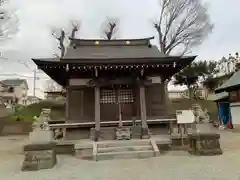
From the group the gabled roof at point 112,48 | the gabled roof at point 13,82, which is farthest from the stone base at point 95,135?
the gabled roof at point 13,82

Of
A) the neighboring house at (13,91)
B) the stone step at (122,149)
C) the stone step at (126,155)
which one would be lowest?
the stone step at (126,155)

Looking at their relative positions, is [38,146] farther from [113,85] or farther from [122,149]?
[113,85]

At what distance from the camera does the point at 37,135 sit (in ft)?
26.4

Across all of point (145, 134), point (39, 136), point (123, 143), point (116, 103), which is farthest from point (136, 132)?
point (39, 136)

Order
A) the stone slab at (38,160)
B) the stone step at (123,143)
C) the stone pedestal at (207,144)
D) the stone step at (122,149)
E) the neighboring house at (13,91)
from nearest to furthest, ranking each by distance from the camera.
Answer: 1. the stone slab at (38,160)
2. the stone pedestal at (207,144)
3. the stone step at (122,149)
4. the stone step at (123,143)
5. the neighboring house at (13,91)

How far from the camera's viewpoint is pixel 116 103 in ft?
39.2

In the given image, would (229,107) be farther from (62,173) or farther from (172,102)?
(62,173)

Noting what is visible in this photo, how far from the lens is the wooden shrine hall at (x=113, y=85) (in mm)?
10180

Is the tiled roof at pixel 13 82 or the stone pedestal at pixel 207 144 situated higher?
the tiled roof at pixel 13 82

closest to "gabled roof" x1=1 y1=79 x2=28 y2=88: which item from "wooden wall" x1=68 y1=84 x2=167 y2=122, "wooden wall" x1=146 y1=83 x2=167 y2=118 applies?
"wooden wall" x1=68 y1=84 x2=167 y2=122

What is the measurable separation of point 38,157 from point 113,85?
4.97 m

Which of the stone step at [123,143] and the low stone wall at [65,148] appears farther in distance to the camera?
the low stone wall at [65,148]

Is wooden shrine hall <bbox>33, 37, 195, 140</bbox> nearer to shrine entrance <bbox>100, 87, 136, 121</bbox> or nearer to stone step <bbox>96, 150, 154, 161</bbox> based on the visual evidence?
shrine entrance <bbox>100, 87, 136, 121</bbox>

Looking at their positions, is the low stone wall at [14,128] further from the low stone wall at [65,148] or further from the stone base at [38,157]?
the stone base at [38,157]
